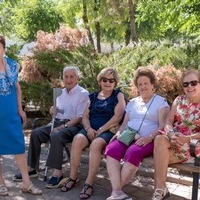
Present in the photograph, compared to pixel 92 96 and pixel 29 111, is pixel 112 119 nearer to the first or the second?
pixel 92 96

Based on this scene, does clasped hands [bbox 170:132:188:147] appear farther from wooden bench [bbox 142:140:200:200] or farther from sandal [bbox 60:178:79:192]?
sandal [bbox 60:178:79:192]

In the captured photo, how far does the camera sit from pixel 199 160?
370 cm

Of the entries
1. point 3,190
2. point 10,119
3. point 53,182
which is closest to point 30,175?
point 53,182

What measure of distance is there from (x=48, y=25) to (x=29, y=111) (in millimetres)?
11629

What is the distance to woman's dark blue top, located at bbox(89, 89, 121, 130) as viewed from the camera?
4660 millimetres

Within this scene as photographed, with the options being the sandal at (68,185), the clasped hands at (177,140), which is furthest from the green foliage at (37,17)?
the clasped hands at (177,140)

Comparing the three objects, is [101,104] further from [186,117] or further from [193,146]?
[193,146]

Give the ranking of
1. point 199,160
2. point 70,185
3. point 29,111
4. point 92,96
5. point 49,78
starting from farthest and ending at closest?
1. point 29,111
2. point 49,78
3. point 92,96
4. point 70,185
5. point 199,160

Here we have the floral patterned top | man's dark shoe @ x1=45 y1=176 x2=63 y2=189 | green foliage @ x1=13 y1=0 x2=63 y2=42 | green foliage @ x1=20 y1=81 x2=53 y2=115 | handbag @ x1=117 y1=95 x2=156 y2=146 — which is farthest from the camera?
green foliage @ x1=13 y1=0 x2=63 y2=42

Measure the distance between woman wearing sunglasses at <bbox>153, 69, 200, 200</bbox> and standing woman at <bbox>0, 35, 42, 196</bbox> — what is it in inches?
55.5

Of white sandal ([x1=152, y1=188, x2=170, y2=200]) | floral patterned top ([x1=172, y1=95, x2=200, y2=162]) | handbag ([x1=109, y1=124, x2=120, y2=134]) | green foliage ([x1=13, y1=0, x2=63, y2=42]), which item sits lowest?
white sandal ([x1=152, y1=188, x2=170, y2=200])

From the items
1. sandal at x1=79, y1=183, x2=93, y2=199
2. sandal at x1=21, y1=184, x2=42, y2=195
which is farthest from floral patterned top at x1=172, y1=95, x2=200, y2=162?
sandal at x1=21, y1=184, x2=42, y2=195

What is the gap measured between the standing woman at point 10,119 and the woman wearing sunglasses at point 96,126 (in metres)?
0.53

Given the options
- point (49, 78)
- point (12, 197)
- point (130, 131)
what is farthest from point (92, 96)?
point (49, 78)
